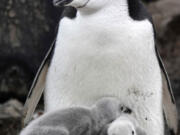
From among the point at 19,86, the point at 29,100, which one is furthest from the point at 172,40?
the point at 29,100

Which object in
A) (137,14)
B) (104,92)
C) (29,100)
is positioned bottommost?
(29,100)

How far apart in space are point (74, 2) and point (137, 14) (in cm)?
46

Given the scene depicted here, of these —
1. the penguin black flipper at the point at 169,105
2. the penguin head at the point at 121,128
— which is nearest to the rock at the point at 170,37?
the penguin black flipper at the point at 169,105

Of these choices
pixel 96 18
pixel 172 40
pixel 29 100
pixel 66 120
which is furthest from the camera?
pixel 172 40

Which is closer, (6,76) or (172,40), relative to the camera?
(6,76)

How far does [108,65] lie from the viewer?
3.63 meters

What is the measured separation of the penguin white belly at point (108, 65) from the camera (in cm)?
361

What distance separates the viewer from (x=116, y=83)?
366 centimetres

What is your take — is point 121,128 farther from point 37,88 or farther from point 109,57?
point 37,88

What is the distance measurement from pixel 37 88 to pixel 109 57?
75 cm

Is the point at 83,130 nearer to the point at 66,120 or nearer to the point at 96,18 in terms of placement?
the point at 66,120

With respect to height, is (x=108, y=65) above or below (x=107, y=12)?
below

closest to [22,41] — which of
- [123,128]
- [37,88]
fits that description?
[37,88]

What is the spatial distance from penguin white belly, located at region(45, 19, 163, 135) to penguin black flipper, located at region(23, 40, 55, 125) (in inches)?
9.0
